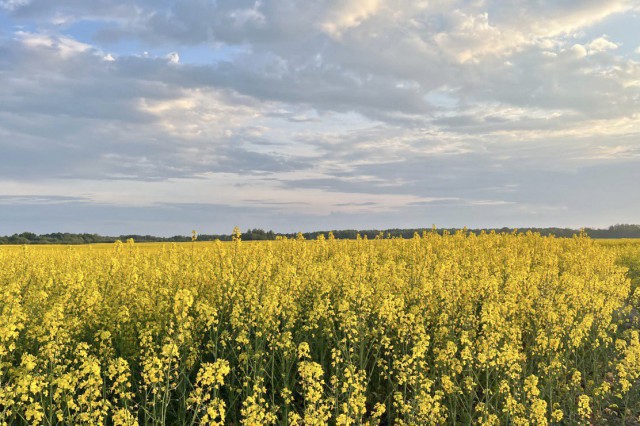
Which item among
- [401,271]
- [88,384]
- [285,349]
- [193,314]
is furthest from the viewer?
[401,271]

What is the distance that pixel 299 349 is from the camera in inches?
240

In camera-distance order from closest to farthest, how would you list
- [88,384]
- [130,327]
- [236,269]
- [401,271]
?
[88,384] < [130,327] < [236,269] < [401,271]

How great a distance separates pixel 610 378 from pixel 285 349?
7.74 metres

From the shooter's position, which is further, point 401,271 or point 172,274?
point 401,271

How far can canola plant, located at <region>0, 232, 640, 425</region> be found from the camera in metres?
5.64

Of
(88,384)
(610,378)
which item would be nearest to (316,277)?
(88,384)

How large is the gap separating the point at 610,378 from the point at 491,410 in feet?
15.1

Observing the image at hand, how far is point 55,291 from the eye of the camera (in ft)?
32.9

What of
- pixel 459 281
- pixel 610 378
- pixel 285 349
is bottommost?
pixel 610 378

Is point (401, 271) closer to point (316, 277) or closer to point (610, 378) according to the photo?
point (316, 277)

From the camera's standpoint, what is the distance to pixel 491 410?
24.6 ft

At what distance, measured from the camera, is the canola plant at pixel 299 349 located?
222 inches

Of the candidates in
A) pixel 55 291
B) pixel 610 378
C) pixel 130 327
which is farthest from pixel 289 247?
pixel 610 378

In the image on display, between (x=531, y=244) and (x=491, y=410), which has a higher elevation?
(x=531, y=244)
